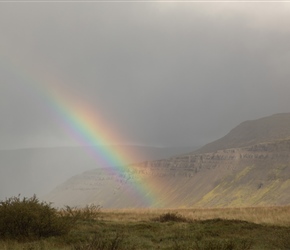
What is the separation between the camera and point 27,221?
691 inches

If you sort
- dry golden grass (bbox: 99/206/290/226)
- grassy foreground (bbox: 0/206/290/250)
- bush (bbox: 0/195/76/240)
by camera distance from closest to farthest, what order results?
grassy foreground (bbox: 0/206/290/250) < bush (bbox: 0/195/76/240) < dry golden grass (bbox: 99/206/290/226)

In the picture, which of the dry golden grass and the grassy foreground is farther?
the dry golden grass

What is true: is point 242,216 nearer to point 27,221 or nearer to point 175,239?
point 175,239

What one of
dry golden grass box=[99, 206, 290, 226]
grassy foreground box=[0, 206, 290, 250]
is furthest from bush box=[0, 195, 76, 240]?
dry golden grass box=[99, 206, 290, 226]

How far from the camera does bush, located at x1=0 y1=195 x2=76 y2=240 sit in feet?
56.7

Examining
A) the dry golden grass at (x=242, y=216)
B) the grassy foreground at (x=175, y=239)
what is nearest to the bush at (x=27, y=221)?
the grassy foreground at (x=175, y=239)

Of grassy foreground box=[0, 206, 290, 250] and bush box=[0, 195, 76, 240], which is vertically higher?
bush box=[0, 195, 76, 240]

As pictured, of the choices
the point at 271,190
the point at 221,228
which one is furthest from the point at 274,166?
the point at 221,228

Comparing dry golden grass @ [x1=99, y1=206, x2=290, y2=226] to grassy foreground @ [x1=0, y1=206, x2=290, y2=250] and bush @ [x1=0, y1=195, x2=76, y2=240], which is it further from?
bush @ [x1=0, y1=195, x2=76, y2=240]

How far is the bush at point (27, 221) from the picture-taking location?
1730cm

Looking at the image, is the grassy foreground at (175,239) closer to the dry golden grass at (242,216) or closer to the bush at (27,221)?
the bush at (27,221)

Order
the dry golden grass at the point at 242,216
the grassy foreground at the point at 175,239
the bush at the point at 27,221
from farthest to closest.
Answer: the dry golden grass at the point at 242,216 < the bush at the point at 27,221 < the grassy foreground at the point at 175,239

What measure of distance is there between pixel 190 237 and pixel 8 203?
837 cm

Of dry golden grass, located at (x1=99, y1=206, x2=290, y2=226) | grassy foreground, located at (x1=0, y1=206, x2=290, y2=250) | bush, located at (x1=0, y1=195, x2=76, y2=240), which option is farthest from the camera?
dry golden grass, located at (x1=99, y1=206, x2=290, y2=226)
